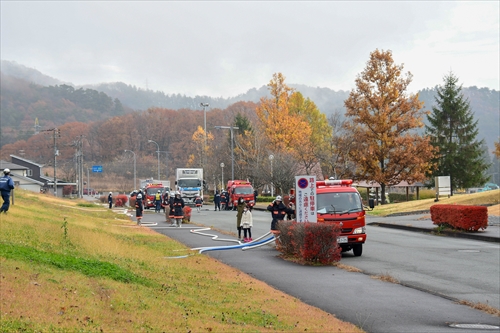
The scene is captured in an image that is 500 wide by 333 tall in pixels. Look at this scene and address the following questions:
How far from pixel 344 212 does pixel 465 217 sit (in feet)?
30.5

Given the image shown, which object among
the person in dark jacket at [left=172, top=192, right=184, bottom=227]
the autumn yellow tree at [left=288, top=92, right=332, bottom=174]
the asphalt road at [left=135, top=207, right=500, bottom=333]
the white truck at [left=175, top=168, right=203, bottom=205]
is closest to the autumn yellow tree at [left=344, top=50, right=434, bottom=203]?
the autumn yellow tree at [left=288, top=92, right=332, bottom=174]

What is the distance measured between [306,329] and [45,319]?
3.31 m

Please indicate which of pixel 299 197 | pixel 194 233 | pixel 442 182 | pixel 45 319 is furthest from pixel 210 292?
pixel 442 182

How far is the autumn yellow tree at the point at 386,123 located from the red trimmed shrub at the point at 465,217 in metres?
23.1

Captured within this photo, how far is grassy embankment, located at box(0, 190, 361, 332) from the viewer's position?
6828 mm

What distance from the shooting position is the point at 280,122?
6066cm

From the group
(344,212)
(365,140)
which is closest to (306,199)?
(344,212)

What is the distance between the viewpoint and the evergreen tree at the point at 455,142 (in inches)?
2402

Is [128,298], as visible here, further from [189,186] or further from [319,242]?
[189,186]

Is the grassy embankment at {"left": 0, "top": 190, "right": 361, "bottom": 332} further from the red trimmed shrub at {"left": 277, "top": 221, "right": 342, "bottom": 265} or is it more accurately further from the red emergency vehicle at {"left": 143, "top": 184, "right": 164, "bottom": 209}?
the red emergency vehicle at {"left": 143, "top": 184, "right": 164, "bottom": 209}

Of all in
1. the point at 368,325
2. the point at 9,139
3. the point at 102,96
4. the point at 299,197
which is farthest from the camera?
the point at 102,96

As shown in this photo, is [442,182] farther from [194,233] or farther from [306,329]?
[306,329]

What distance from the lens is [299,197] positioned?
17781 mm

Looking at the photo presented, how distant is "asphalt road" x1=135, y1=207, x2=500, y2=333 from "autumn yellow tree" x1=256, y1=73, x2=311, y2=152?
1528 inches
